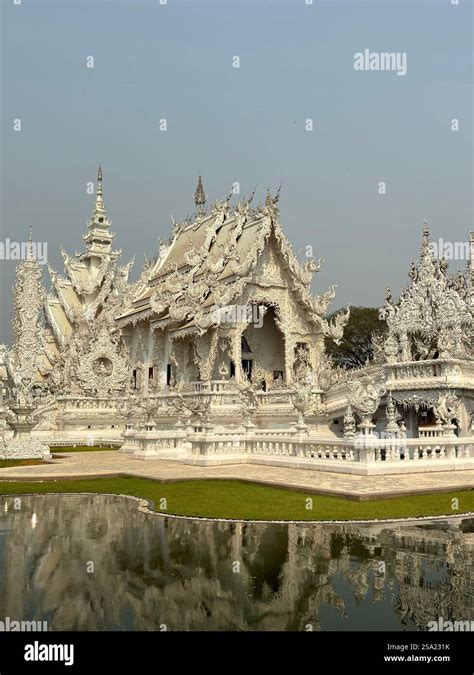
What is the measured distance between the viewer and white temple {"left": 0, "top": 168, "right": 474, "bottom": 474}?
21.3m

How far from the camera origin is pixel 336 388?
26922 mm

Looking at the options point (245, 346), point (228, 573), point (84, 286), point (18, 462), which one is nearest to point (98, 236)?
point (84, 286)

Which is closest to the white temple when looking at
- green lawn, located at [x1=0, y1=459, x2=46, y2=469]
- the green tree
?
green lawn, located at [x1=0, y1=459, x2=46, y2=469]

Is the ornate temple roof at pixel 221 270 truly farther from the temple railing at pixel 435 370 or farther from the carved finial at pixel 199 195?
the carved finial at pixel 199 195

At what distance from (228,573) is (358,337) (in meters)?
47.0

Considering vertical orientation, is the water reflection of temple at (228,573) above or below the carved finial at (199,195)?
below

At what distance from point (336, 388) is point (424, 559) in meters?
20.4

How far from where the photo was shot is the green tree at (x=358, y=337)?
169 ft

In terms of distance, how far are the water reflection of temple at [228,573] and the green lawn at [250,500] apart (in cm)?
71

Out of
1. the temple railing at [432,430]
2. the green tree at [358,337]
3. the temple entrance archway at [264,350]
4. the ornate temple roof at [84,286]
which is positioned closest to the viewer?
the temple railing at [432,430]

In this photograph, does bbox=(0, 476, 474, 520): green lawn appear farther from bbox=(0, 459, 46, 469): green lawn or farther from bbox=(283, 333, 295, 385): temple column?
bbox=(283, 333, 295, 385): temple column

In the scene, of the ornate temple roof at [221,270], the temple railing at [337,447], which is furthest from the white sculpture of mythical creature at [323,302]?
the temple railing at [337,447]
